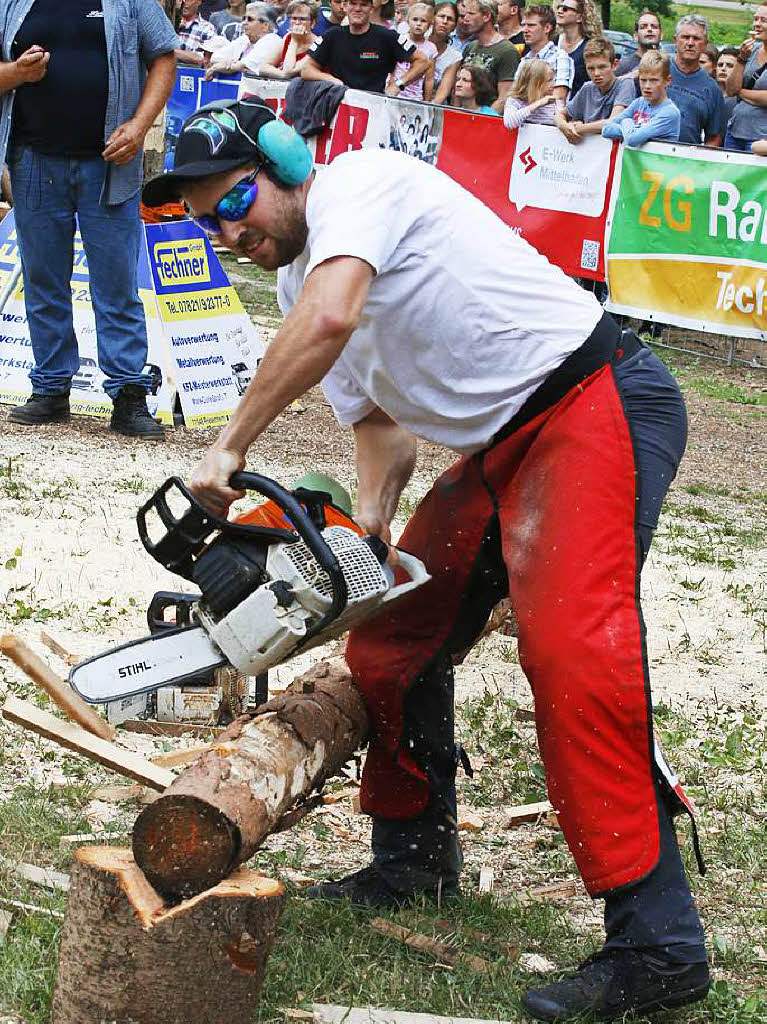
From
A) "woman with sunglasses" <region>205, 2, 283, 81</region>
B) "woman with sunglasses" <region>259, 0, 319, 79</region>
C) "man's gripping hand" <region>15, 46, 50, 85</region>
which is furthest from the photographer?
"woman with sunglasses" <region>205, 2, 283, 81</region>

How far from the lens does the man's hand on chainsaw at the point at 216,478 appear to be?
8.68 feet

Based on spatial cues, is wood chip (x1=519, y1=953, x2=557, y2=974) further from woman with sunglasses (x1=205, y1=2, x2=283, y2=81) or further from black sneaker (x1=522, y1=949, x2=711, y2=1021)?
woman with sunglasses (x1=205, y1=2, x2=283, y2=81)

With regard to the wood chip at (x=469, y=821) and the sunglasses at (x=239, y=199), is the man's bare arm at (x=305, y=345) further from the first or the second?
the wood chip at (x=469, y=821)

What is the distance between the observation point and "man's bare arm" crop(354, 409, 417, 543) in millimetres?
3293

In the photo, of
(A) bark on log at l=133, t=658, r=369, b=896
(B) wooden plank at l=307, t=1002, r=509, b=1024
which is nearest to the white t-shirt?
(A) bark on log at l=133, t=658, r=369, b=896

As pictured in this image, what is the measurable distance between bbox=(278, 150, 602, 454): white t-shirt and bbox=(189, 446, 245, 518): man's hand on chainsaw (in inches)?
17.0

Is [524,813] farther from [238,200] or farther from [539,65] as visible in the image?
[539,65]

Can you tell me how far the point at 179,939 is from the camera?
2445 millimetres

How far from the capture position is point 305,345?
256 centimetres

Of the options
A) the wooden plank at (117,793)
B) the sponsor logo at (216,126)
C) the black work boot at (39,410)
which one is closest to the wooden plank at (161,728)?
the wooden plank at (117,793)

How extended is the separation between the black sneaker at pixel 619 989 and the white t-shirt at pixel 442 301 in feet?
3.85

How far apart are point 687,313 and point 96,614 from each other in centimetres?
641

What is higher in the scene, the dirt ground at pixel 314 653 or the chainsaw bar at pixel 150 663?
the chainsaw bar at pixel 150 663

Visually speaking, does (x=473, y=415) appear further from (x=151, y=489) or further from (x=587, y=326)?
(x=151, y=489)
